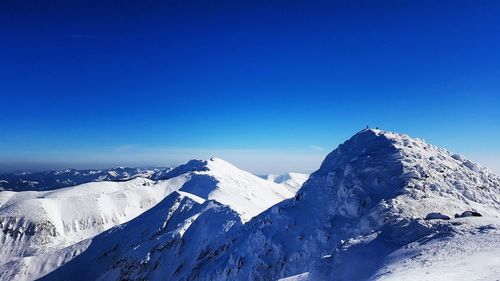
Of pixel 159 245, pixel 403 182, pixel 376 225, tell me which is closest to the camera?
pixel 376 225

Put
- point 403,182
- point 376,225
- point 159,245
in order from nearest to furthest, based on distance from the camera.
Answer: point 376,225 → point 403,182 → point 159,245

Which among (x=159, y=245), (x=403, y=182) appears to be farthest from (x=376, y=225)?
(x=159, y=245)

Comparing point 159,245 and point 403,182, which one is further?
point 159,245

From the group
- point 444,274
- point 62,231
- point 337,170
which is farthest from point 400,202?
point 62,231

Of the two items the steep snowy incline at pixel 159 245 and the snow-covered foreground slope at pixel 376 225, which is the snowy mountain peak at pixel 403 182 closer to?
the snow-covered foreground slope at pixel 376 225

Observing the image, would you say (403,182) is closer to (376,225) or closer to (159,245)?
(376,225)

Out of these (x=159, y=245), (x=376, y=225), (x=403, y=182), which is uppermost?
(x=403, y=182)

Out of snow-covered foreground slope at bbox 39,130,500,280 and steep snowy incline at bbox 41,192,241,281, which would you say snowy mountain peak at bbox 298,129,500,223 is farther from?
steep snowy incline at bbox 41,192,241,281

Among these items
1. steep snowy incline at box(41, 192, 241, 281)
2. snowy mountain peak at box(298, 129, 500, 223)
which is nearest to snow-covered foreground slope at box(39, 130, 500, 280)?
snowy mountain peak at box(298, 129, 500, 223)

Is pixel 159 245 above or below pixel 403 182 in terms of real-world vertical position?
below
